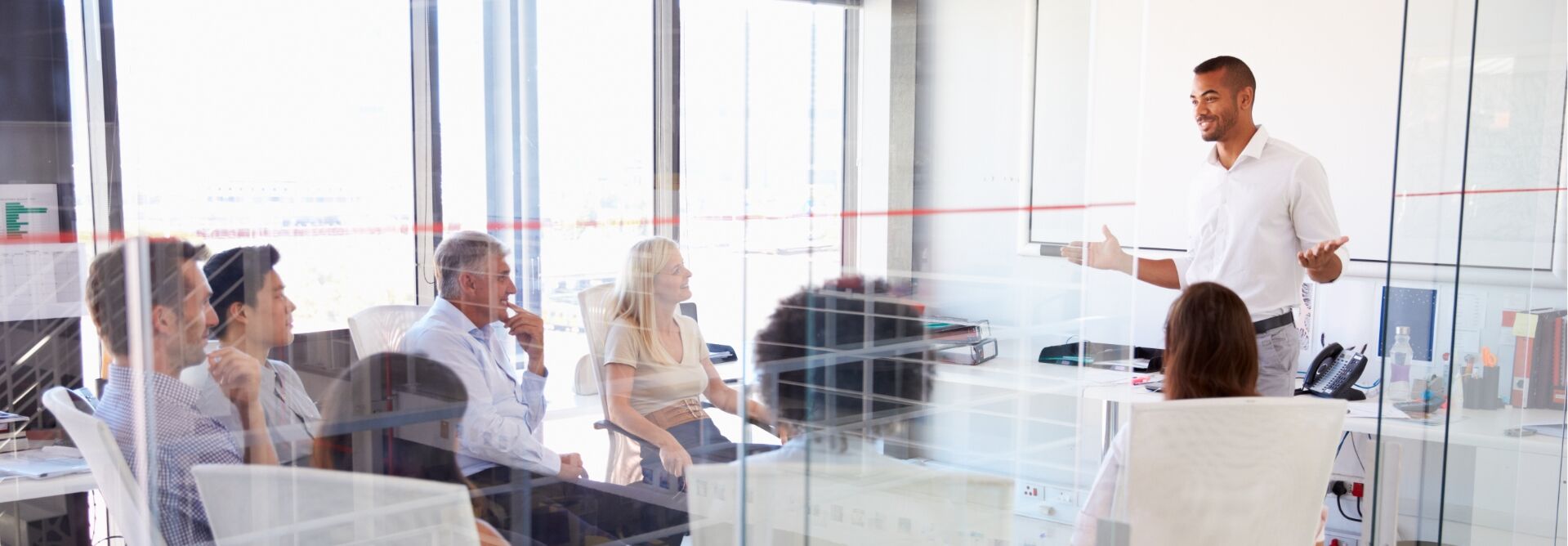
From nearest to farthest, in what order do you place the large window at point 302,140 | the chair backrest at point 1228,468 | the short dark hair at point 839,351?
the large window at point 302,140 < the short dark hair at point 839,351 < the chair backrest at point 1228,468

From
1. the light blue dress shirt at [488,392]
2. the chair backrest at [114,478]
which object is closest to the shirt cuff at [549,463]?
the light blue dress shirt at [488,392]

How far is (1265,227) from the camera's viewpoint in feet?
8.40

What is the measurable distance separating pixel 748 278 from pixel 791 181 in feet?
0.45

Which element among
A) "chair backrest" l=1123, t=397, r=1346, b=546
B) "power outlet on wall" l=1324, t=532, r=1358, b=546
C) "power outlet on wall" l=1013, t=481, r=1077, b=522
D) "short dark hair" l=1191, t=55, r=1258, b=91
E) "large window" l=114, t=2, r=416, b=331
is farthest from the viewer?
"power outlet on wall" l=1324, t=532, r=1358, b=546

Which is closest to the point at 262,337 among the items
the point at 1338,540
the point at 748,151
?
the point at 748,151

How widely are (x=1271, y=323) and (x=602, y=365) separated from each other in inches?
63.6

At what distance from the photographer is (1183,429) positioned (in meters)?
1.77

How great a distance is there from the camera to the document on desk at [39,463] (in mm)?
1828

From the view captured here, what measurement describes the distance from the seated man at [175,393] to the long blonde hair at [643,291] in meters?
0.44

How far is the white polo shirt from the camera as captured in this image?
8.28 feet

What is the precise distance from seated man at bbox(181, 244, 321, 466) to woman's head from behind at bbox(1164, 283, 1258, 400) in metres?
1.27

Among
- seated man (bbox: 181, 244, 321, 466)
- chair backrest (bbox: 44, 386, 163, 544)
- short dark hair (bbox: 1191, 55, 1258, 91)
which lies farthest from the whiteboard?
chair backrest (bbox: 44, 386, 163, 544)

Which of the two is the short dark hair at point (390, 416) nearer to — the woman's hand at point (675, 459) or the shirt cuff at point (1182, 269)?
the woman's hand at point (675, 459)

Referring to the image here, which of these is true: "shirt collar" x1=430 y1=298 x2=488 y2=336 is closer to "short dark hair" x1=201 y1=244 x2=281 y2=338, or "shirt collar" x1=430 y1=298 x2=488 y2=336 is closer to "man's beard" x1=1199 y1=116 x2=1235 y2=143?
"short dark hair" x1=201 y1=244 x2=281 y2=338
